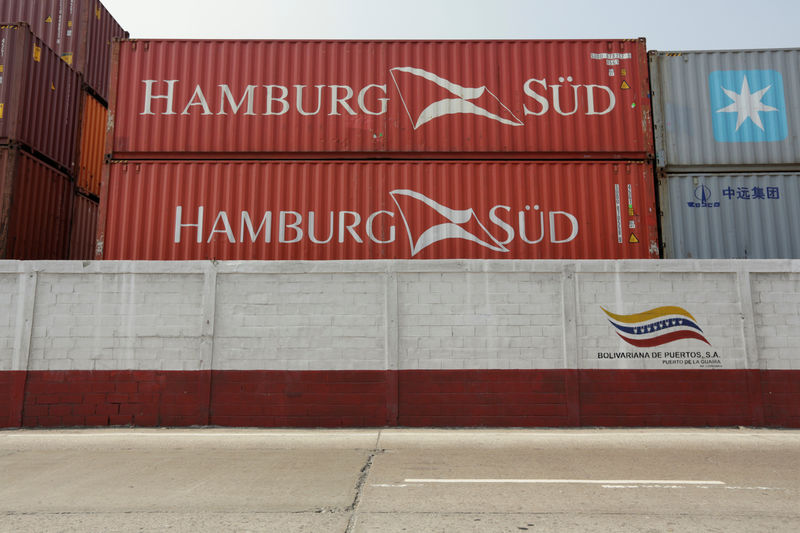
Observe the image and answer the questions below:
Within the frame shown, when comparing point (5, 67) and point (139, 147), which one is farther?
point (5, 67)

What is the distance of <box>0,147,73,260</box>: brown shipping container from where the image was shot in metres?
10.4

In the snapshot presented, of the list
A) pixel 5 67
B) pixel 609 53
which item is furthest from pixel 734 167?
pixel 5 67

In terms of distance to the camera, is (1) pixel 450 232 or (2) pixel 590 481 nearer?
(2) pixel 590 481

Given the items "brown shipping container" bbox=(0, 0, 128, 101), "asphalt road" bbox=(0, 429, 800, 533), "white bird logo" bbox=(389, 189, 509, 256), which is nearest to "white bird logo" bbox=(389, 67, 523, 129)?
"white bird logo" bbox=(389, 189, 509, 256)

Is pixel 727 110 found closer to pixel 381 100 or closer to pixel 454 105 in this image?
pixel 454 105

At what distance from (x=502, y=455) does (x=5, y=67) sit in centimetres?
1216

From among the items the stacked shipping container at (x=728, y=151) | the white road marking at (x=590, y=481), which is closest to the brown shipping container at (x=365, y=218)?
the stacked shipping container at (x=728, y=151)

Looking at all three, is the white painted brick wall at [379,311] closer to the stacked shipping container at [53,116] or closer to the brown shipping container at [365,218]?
the brown shipping container at [365,218]

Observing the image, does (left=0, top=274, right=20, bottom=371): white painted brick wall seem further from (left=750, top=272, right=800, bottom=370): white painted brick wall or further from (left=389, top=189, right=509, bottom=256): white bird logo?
(left=750, top=272, right=800, bottom=370): white painted brick wall

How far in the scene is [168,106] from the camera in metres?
10.5

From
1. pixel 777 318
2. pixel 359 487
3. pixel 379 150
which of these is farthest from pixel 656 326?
pixel 359 487

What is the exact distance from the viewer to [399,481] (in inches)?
227

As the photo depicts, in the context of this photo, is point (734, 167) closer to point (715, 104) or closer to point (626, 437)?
point (715, 104)

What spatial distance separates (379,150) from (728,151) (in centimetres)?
678
